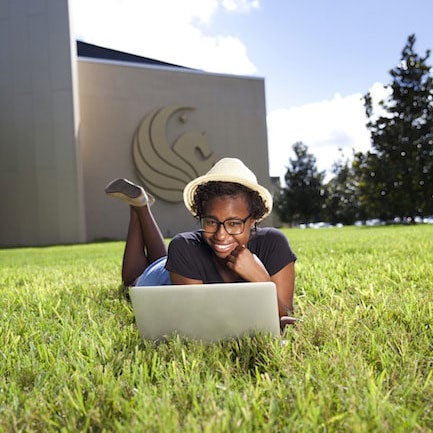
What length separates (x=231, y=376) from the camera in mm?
1551

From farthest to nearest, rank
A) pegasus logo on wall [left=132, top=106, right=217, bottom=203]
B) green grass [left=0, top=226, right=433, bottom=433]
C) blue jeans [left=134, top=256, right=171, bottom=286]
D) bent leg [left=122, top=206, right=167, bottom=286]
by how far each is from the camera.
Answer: pegasus logo on wall [left=132, top=106, right=217, bottom=203], bent leg [left=122, top=206, right=167, bottom=286], blue jeans [left=134, top=256, right=171, bottom=286], green grass [left=0, top=226, right=433, bottom=433]

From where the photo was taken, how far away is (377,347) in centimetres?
172

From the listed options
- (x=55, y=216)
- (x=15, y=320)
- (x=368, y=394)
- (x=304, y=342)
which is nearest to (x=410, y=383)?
(x=368, y=394)

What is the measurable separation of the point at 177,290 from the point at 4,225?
1834cm

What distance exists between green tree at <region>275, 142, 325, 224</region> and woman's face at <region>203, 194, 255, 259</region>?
120ft

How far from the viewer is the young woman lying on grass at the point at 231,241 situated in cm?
204

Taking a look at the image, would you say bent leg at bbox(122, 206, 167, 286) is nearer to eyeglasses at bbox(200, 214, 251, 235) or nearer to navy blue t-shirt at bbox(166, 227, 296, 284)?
navy blue t-shirt at bbox(166, 227, 296, 284)

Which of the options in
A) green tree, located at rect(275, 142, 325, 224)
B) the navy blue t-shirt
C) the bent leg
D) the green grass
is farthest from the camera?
green tree, located at rect(275, 142, 325, 224)

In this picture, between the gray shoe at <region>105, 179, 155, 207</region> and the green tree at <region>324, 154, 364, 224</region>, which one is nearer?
the gray shoe at <region>105, 179, 155, 207</region>

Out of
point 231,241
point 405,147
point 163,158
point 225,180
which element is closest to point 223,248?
point 231,241

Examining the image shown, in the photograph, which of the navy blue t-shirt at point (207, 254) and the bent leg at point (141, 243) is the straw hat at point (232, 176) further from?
the bent leg at point (141, 243)

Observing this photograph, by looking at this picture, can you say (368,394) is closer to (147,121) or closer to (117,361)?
(117,361)

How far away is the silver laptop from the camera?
1.67 metres

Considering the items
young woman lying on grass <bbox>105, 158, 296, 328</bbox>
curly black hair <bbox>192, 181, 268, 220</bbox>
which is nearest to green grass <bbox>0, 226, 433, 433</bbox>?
young woman lying on grass <bbox>105, 158, 296, 328</bbox>
